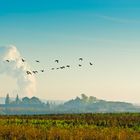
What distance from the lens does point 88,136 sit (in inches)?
1065

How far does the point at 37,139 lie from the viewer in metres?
25.8

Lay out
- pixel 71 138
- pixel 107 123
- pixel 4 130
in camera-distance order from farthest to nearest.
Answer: pixel 107 123 → pixel 4 130 → pixel 71 138

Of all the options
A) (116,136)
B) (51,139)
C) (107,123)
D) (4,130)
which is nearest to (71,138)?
(51,139)

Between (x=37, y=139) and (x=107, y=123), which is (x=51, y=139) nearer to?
(x=37, y=139)

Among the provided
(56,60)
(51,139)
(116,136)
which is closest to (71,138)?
(51,139)

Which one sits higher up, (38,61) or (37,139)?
(38,61)

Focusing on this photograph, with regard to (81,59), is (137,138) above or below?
below

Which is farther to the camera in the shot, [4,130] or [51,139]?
[4,130]

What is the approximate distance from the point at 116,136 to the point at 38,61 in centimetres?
1013

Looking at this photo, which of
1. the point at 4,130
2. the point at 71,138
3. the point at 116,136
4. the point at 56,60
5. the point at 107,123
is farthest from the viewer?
the point at 107,123

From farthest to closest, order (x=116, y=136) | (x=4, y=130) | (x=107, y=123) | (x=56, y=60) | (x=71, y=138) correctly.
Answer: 1. (x=107, y=123)
2. (x=56, y=60)
3. (x=4, y=130)
4. (x=116, y=136)
5. (x=71, y=138)

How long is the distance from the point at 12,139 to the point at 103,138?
562 cm

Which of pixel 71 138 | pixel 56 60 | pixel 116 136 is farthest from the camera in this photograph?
pixel 56 60

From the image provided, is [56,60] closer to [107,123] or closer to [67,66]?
[67,66]
